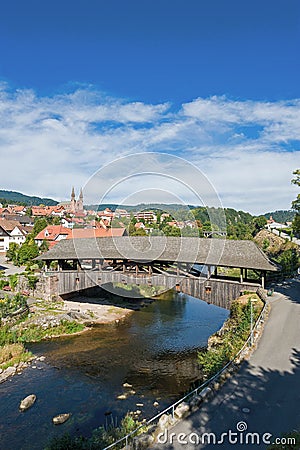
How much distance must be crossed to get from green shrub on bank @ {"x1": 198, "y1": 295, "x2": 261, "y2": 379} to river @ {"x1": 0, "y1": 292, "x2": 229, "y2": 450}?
202cm

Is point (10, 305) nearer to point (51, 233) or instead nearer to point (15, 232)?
point (51, 233)

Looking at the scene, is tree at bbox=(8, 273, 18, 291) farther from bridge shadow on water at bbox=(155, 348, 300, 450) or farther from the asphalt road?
bridge shadow on water at bbox=(155, 348, 300, 450)

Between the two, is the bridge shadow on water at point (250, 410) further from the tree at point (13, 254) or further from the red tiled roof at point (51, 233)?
the red tiled roof at point (51, 233)

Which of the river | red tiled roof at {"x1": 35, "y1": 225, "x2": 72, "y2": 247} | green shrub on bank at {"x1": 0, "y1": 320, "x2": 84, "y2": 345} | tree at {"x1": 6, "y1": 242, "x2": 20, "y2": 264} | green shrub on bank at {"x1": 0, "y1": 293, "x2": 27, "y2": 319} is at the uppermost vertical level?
red tiled roof at {"x1": 35, "y1": 225, "x2": 72, "y2": 247}

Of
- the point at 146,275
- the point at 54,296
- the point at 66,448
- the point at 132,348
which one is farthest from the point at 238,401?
the point at 54,296

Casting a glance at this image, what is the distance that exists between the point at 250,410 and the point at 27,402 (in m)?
10.3

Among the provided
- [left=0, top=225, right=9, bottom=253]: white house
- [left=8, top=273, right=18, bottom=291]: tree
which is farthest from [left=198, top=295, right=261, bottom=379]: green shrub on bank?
[left=0, top=225, right=9, bottom=253]: white house

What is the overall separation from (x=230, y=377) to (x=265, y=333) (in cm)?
445

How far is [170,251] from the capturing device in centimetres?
2588

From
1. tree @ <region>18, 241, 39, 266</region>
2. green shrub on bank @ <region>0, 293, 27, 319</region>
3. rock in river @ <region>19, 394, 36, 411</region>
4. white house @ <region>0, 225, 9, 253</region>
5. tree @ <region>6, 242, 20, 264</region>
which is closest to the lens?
rock in river @ <region>19, 394, 36, 411</region>

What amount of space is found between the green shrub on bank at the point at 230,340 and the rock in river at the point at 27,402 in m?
7.93

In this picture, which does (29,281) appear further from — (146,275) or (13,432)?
(13,432)

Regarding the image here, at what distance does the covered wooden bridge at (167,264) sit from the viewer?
23.0 m

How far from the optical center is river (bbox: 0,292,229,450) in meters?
14.0
